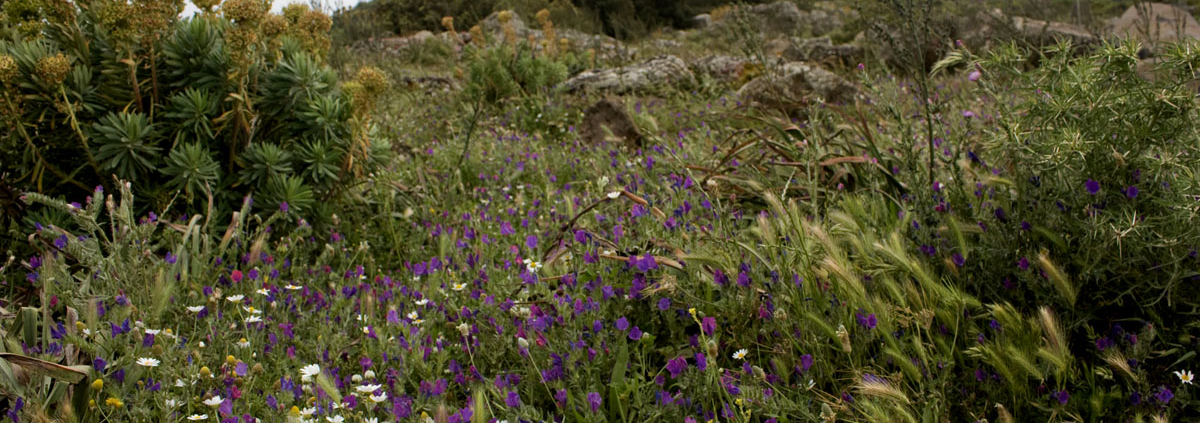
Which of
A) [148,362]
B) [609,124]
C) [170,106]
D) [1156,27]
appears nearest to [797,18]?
[609,124]

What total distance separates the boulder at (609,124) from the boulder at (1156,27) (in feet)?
8.92

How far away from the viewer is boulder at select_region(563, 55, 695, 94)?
758 centimetres

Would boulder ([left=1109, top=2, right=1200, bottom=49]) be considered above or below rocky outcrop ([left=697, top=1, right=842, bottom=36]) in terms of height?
above

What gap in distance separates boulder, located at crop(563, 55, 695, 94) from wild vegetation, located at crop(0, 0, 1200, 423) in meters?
3.90

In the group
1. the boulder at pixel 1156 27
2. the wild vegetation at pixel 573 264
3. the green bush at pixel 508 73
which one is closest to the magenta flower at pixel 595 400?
the wild vegetation at pixel 573 264

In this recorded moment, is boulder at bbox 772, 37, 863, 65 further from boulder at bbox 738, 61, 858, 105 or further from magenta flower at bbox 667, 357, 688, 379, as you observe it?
magenta flower at bbox 667, 357, 688, 379

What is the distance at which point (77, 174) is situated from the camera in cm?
312

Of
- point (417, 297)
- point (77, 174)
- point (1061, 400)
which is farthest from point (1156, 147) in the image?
point (77, 174)

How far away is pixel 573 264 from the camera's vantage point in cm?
249

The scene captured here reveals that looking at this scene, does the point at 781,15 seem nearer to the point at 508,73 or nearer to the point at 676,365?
the point at 508,73

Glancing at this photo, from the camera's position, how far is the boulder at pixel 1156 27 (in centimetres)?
321

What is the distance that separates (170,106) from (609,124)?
2903 mm

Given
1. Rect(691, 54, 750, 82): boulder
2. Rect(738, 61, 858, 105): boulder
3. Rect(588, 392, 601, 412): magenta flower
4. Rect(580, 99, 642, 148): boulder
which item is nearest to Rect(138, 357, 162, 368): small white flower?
Rect(588, 392, 601, 412): magenta flower

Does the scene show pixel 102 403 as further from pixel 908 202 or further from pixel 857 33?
pixel 857 33
